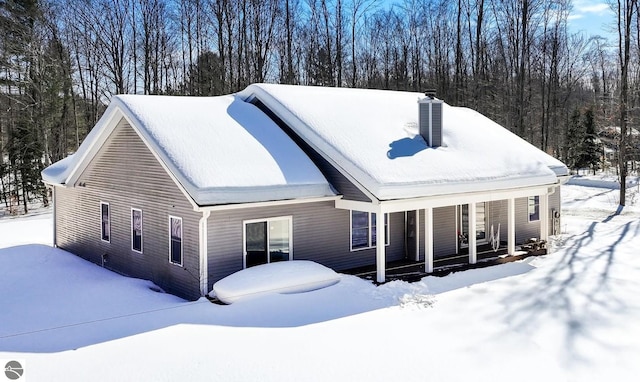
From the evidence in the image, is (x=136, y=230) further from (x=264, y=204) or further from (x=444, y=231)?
(x=444, y=231)

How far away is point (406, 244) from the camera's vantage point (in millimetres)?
14102

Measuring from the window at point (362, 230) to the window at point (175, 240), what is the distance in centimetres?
420

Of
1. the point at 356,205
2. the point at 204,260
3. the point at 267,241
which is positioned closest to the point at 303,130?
the point at 356,205

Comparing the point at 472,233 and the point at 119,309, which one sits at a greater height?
the point at 472,233

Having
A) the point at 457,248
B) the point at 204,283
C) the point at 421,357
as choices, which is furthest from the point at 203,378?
the point at 457,248

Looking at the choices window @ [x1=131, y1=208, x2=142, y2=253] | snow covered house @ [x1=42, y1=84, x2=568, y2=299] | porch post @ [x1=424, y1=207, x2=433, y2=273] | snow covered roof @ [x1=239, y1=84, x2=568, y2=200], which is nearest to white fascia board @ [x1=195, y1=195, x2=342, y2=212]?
snow covered house @ [x1=42, y1=84, x2=568, y2=299]

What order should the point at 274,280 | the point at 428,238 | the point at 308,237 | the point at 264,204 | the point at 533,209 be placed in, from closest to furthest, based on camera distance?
the point at 274,280
the point at 264,204
the point at 308,237
the point at 428,238
the point at 533,209

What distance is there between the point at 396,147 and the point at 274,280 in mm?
5135

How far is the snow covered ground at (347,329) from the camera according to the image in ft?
22.9

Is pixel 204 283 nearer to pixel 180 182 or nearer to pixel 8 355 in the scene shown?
pixel 180 182

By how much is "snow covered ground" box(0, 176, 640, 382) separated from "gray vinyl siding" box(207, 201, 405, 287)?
1247 millimetres

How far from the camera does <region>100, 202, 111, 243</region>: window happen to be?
14.2 m

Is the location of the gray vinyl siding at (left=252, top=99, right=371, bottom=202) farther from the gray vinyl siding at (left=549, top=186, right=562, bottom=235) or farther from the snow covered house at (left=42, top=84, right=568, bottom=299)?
the gray vinyl siding at (left=549, top=186, right=562, bottom=235)

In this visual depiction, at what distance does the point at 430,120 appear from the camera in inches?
558
